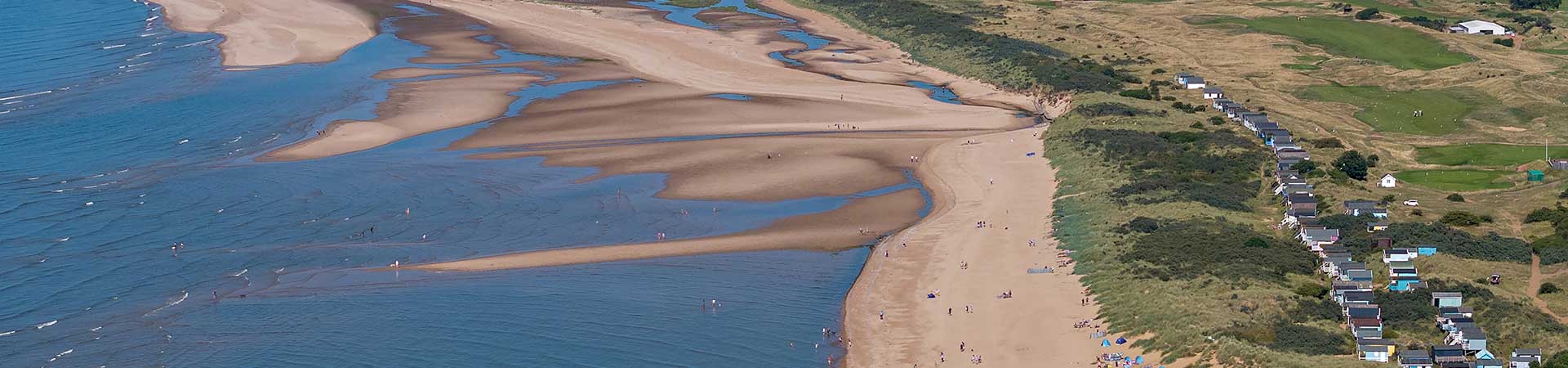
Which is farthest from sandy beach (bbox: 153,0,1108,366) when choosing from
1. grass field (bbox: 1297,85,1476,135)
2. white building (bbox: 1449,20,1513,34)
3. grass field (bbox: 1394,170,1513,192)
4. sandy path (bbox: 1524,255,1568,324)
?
white building (bbox: 1449,20,1513,34)

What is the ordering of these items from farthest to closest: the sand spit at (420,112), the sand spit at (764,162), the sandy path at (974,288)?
the sand spit at (420,112) → the sand spit at (764,162) → the sandy path at (974,288)

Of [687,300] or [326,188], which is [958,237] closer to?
[687,300]

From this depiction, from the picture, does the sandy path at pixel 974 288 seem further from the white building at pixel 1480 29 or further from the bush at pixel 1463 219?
the white building at pixel 1480 29

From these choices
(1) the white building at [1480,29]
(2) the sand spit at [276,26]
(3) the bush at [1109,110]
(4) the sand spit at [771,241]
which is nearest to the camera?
(4) the sand spit at [771,241]

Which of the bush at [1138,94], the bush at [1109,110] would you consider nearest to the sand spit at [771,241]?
the bush at [1109,110]

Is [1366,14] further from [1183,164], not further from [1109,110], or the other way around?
[1183,164]

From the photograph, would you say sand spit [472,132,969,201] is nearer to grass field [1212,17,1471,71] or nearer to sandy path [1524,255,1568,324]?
sandy path [1524,255,1568,324]

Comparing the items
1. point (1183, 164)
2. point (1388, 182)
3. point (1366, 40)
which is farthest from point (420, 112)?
point (1366, 40)
